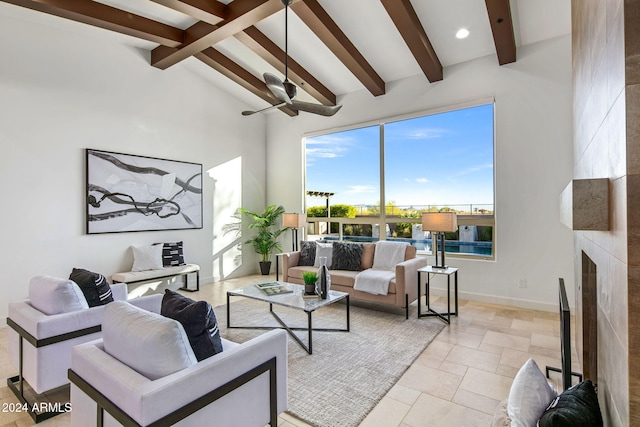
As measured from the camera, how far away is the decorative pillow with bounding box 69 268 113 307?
2594 millimetres

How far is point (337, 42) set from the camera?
4.41m

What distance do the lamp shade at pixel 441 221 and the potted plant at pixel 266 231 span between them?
3.40 m

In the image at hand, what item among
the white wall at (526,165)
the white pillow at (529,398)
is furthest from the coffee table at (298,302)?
the white wall at (526,165)

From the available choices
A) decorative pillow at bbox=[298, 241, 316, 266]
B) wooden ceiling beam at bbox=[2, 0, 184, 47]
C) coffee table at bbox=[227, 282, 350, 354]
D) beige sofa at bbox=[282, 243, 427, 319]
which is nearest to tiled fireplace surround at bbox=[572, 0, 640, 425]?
coffee table at bbox=[227, 282, 350, 354]

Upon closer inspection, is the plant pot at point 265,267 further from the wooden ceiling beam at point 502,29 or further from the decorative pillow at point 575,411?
the decorative pillow at point 575,411

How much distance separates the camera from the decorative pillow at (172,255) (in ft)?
17.6

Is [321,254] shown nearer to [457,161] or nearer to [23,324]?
[457,161]

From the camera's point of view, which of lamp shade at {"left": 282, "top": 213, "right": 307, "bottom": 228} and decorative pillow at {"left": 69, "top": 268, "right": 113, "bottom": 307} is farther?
lamp shade at {"left": 282, "top": 213, "right": 307, "bottom": 228}

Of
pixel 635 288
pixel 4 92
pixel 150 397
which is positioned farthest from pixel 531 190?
pixel 4 92

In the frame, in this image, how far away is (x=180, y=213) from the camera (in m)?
5.75

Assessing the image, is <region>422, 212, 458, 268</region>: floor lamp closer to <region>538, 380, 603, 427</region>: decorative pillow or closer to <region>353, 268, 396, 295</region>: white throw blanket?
<region>353, 268, 396, 295</region>: white throw blanket

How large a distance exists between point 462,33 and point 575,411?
449cm

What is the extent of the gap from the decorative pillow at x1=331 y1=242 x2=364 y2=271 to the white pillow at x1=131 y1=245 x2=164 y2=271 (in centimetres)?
274

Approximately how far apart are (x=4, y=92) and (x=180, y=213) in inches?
105
